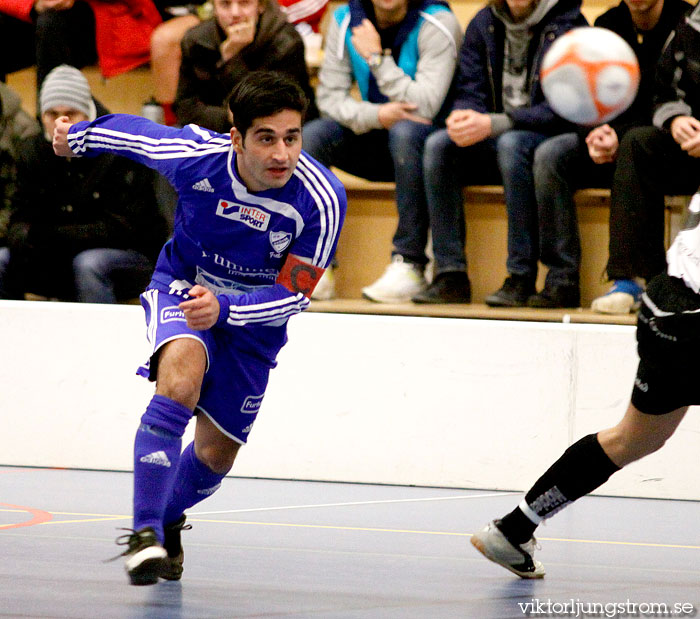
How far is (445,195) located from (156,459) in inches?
117

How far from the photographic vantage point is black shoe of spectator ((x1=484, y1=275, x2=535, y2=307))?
5504 millimetres

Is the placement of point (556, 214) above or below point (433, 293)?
above

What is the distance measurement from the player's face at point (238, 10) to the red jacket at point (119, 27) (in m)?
0.92

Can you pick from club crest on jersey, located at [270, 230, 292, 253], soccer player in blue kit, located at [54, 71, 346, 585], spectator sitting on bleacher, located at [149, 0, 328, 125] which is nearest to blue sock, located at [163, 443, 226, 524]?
soccer player in blue kit, located at [54, 71, 346, 585]

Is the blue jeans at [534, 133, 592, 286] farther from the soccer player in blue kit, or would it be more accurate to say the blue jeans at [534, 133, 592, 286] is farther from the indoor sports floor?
the soccer player in blue kit

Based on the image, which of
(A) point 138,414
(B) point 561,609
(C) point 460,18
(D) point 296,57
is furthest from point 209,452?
(C) point 460,18

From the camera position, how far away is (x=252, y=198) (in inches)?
132

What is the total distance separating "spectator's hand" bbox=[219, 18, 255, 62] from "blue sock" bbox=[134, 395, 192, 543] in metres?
3.17

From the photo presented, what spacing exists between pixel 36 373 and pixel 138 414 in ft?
1.88

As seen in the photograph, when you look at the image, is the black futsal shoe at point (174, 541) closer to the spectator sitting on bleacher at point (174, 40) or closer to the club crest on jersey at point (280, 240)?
Answer: the club crest on jersey at point (280, 240)

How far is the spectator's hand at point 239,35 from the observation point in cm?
580

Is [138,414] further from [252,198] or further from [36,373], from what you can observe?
[252,198]
